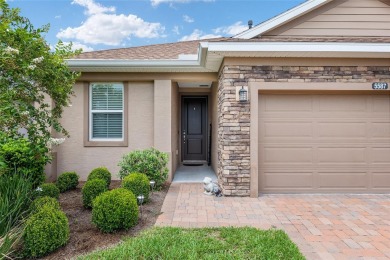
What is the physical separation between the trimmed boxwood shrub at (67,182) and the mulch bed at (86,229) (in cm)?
44

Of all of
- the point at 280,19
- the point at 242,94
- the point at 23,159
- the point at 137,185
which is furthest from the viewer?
the point at 280,19

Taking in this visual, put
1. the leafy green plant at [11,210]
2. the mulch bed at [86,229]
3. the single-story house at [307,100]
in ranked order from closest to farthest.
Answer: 1. the leafy green plant at [11,210]
2. the mulch bed at [86,229]
3. the single-story house at [307,100]

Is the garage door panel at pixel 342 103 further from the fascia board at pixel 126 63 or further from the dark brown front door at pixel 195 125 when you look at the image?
the dark brown front door at pixel 195 125

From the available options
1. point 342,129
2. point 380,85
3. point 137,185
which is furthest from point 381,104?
point 137,185

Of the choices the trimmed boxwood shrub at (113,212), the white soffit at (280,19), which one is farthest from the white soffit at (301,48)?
the trimmed boxwood shrub at (113,212)

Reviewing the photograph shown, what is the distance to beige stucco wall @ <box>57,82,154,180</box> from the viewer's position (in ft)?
23.2

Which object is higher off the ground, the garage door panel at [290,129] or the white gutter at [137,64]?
the white gutter at [137,64]

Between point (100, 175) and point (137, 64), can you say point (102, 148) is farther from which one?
point (137, 64)

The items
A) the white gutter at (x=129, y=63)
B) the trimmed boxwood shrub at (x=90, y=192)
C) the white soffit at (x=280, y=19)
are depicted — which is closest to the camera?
the trimmed boxwood shrub at (x=90, y=192)

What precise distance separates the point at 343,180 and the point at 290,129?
1629 mm

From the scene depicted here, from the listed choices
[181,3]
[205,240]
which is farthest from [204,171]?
[181,3]

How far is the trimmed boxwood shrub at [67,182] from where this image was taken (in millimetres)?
5754

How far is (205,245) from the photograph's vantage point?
3100 millimetres

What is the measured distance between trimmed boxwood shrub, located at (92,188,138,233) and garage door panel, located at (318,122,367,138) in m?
4.36
